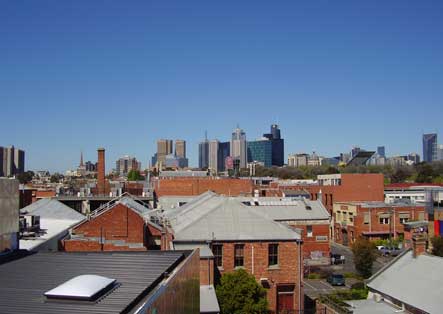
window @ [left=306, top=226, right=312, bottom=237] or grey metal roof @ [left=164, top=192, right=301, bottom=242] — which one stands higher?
grey metal roof @ [left=164, top=192, right=301, bottom=242]

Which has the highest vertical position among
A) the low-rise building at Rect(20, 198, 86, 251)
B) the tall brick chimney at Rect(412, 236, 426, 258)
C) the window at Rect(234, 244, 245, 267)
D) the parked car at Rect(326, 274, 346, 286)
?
the low-rise building at Rect(20, 198, 86, 251)

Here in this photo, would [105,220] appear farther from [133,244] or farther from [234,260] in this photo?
[234,260]

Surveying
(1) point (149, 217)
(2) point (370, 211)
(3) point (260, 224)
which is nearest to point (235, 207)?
(3) point (260, 224)

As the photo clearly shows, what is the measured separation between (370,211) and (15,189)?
177ft

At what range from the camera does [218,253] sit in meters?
30.6

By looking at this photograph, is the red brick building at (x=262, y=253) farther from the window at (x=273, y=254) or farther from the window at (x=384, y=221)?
the window at (x=384, y=221)

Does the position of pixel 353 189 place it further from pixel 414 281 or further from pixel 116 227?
pixel 414 281

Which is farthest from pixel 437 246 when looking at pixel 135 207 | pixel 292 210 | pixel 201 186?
pixel 201 186

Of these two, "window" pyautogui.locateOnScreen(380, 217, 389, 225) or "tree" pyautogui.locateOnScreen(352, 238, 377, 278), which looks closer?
"tree" pyautogui.locateOnScreen(352, 238, 377, 278)

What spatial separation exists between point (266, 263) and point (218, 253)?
294 cm

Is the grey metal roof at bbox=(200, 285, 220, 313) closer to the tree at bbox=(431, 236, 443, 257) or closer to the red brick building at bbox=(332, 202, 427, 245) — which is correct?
the tree at bbox=(431, 236, 443, 257)

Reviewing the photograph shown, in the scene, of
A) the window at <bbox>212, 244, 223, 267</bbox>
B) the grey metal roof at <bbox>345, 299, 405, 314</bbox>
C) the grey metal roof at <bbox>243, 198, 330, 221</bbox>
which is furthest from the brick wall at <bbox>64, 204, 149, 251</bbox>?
the grey metal roof at <bbox>243, 198, 330, 221</bbox>

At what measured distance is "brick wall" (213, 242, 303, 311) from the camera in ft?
A: 99.4

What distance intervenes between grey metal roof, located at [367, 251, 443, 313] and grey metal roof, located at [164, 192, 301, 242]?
232 inches
